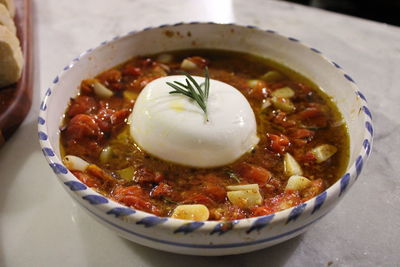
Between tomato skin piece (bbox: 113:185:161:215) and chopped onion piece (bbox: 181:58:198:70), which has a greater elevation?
chopped onion piece (bbox: 181:58:198:70)

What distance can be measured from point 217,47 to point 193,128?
0.83 meters

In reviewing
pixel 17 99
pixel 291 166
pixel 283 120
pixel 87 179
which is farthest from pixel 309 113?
pixel 17 99

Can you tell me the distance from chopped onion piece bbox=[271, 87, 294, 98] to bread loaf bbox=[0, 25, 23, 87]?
4.17 feet

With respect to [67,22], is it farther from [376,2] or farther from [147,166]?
[376,2]

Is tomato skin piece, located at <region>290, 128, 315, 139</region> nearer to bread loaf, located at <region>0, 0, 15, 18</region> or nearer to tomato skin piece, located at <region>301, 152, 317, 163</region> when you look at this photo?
tomato skin piece, located at <region>301, 152, 317, 163</region>

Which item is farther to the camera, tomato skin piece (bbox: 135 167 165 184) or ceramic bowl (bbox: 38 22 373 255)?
tomato skin piece (bbox: 135 167 165 184)

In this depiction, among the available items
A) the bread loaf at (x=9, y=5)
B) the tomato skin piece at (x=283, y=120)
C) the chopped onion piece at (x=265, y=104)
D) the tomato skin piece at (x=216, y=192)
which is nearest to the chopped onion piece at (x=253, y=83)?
the chopped onion piece at (x=265, y=104)

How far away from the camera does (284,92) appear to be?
6.56ft

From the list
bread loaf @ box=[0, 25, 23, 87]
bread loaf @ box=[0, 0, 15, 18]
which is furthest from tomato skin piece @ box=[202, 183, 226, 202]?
bread loaf @ box=[0, 0, 15, 18]

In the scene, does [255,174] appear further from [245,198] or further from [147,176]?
[147,176]

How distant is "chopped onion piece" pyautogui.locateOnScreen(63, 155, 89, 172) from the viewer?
1571 millimetres

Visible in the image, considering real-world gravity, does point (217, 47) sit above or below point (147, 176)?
above

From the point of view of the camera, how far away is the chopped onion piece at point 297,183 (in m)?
1.51

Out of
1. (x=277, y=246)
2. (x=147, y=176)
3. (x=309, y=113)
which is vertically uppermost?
(x=309, y=113)
